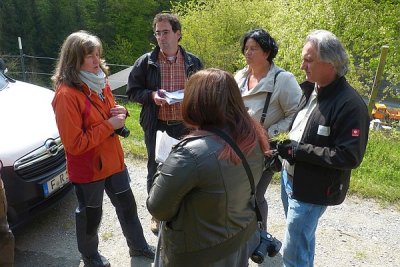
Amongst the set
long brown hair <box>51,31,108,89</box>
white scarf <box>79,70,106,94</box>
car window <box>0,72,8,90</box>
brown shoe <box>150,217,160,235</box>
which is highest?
long brown hair <box>51,31,108,89</box>

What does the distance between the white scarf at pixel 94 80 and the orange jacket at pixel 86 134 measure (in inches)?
1.7

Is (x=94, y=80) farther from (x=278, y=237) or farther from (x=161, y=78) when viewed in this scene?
(x=278, y=237)

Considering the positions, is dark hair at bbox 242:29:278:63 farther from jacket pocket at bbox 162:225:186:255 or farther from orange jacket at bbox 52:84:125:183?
jacket pocket at bbox 162:225:186:255

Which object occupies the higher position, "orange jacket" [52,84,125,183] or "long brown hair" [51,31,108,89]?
"long brown hair" [51,31,108,89]

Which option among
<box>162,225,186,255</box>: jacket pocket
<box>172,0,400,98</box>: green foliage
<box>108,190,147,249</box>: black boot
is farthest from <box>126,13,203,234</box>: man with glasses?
<box>172,0,400,98</box>: green foliage

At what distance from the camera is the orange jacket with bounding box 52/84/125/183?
8.82 feet

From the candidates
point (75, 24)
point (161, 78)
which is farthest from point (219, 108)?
point (75, 24)

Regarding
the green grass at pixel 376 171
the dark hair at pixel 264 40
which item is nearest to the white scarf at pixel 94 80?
the dark hair at pixel 264 40

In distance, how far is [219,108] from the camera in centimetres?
187

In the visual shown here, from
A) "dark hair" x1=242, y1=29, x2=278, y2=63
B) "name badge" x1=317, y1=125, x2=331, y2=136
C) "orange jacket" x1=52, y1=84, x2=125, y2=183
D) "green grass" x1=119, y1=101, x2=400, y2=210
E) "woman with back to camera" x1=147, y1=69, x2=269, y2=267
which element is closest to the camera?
"woman with back to camera" x1=147, y1=69, x2=269, y2=267

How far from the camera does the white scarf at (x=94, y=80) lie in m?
2.78

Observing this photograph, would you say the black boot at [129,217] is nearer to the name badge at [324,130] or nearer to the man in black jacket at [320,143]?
the man in black jacket at [320,143]

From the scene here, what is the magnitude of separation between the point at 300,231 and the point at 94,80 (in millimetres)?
1777

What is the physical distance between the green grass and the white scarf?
265 cm
